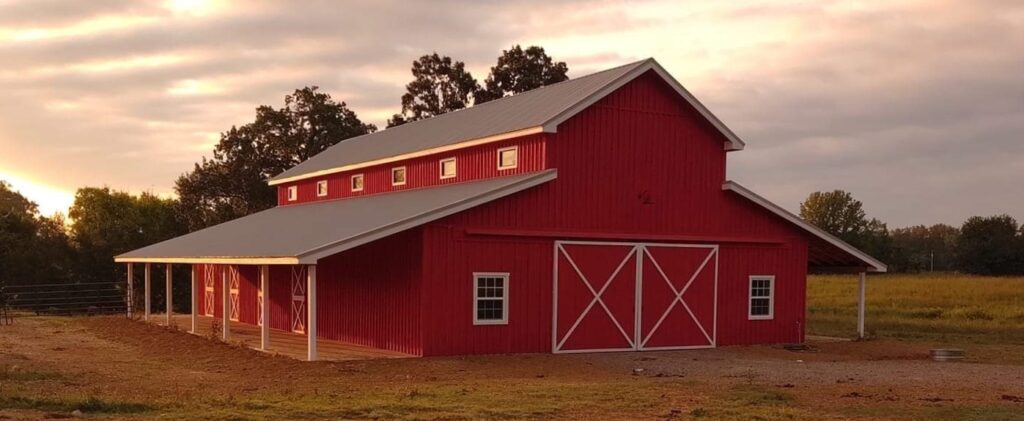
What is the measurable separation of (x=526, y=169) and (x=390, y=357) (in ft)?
18.7

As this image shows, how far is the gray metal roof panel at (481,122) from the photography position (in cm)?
2444

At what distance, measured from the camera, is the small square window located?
2752 cm

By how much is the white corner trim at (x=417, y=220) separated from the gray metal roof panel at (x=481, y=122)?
4.80 ft

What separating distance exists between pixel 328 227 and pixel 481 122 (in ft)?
20.2

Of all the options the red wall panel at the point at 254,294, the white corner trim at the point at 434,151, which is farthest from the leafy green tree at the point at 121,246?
the white corner trim at the point at 434,151

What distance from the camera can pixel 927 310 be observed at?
38281 millimetres

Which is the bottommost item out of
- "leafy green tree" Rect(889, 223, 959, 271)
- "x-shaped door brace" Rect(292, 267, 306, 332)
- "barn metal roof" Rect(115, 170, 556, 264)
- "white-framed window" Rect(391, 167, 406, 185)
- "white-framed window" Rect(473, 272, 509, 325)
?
"leafy green tree" Rect(889, 223, 959, 271)

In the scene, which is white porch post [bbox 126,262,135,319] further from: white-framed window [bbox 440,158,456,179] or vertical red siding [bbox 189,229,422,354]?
white-framed window [bbox 440,158,456,179]


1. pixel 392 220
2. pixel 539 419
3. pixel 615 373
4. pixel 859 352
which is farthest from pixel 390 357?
pixel 859 352

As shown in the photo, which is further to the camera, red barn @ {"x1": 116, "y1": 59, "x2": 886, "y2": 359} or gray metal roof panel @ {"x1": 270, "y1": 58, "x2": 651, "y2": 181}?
gray metal roof panel @ {"x1": 270, "y1": 58, "x2": 651, "y2": 181}

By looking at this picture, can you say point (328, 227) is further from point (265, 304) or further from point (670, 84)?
point (670, 84)

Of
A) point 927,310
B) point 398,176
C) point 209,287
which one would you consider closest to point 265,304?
point 398,176

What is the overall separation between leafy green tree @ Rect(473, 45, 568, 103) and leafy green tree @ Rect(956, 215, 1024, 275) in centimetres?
5121

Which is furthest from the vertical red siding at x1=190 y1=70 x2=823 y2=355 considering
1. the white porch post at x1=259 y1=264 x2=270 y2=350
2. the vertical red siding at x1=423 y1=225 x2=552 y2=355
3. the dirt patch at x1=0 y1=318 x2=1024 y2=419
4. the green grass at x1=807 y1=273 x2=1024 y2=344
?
the green grass at x1=807 y1=273 x2=1024 y2=344
